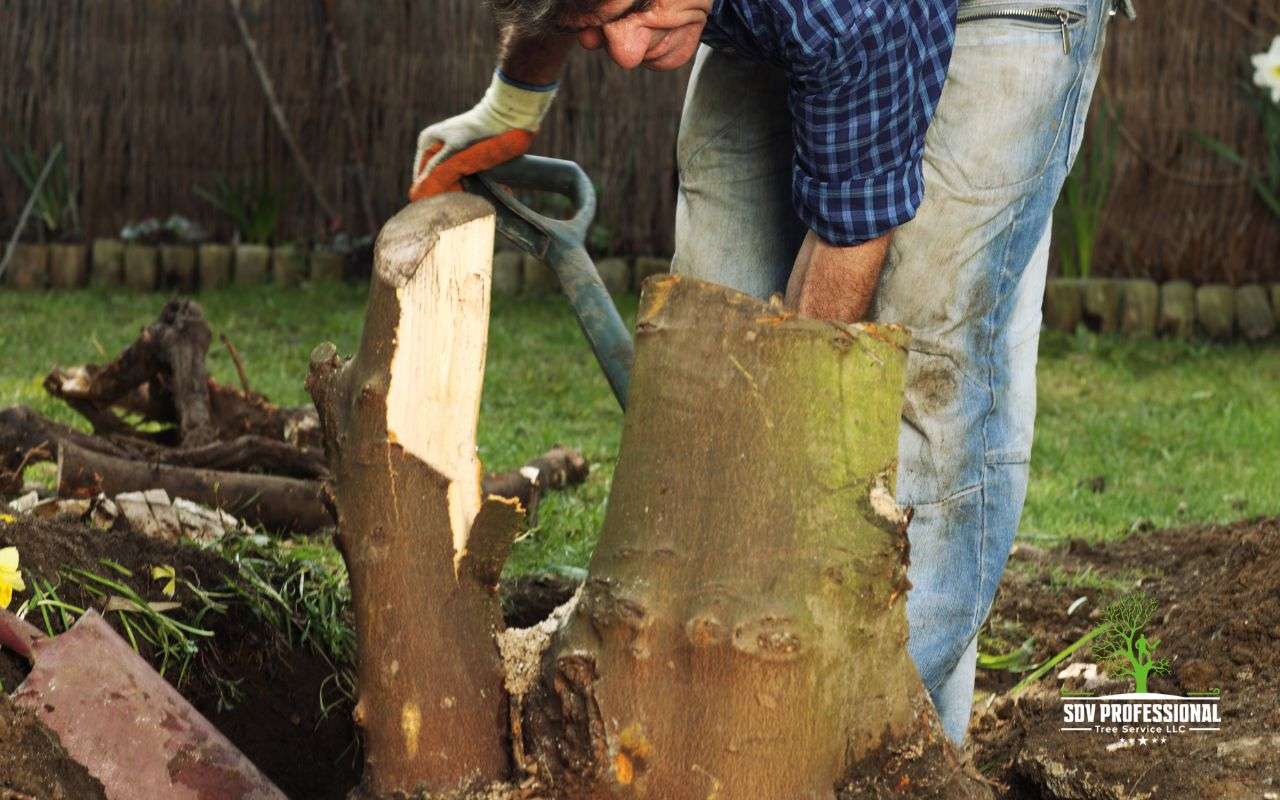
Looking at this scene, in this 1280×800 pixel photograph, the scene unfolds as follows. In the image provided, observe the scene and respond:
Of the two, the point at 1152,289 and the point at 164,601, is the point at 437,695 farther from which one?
the point at 1152,289

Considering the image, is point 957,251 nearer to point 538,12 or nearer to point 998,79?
point 998,79

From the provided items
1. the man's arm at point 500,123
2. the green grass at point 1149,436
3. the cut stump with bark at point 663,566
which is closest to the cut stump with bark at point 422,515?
the cut stump with bark at point 663,566

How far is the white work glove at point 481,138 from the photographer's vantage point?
2.39 m

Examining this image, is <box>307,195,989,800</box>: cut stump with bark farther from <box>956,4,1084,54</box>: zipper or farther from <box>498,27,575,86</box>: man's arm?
<box>498,27,575,86</box>: man's arm


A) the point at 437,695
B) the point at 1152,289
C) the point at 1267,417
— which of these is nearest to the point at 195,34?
the point at 1152,289

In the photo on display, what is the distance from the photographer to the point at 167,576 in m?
2.38

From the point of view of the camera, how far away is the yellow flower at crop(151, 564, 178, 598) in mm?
2350

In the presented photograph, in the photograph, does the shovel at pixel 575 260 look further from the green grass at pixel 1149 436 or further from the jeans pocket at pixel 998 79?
the green grass at pixel 1149 436

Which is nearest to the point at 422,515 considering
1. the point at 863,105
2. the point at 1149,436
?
the point at 863,105

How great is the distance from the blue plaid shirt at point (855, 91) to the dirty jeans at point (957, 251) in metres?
0.11

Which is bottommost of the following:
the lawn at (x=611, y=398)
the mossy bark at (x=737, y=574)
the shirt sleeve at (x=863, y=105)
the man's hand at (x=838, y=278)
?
the lawn at (x=611, y=398)

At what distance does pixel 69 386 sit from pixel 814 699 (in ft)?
8.96

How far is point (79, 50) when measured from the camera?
7.61 metres

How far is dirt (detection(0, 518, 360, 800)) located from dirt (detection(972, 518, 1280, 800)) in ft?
3.51
